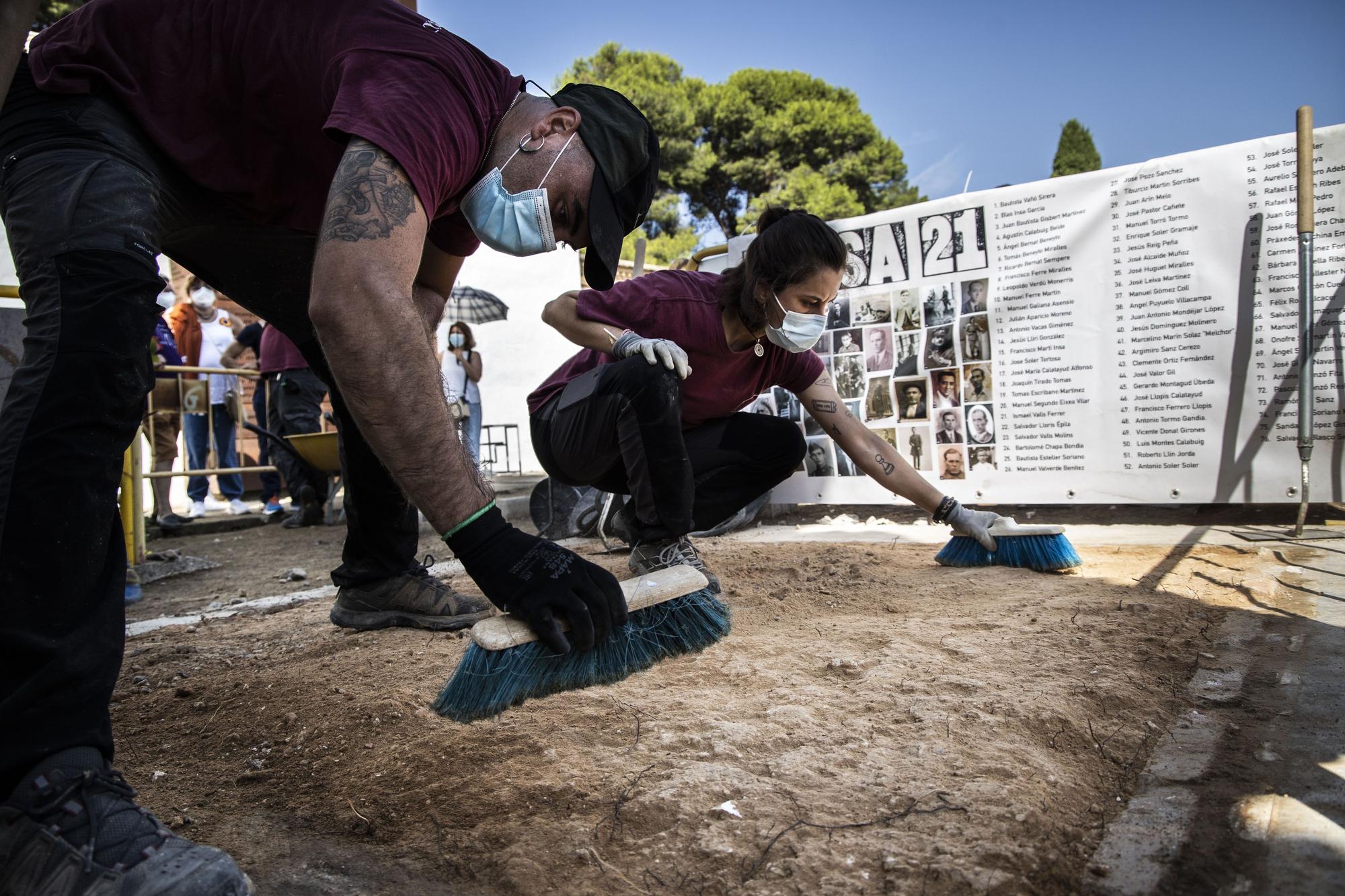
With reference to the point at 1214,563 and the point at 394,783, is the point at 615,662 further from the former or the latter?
the point at 1214,563

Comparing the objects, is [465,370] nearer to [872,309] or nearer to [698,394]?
[872,309]

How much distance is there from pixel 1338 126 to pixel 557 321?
3.62 meters

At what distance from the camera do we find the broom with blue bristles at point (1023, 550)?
310 cm

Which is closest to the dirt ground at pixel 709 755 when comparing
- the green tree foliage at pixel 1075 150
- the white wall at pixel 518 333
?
the white wall at pixel 518 333

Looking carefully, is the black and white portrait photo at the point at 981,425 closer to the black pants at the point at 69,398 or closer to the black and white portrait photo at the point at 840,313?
the black and white portrait photo at the point at 840,313

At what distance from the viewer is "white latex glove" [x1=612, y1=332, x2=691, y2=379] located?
2.72 meters

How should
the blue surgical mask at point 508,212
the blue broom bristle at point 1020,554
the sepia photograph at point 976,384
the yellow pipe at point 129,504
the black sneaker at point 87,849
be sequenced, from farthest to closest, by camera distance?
1. the sepia photograph at point 976,384
2. the yellow pipe at point 129,504
3. the blue broom bristle at point 1020,554
4. the blue surgical mask at point 508,212
5. the black sneaker at point 87,849

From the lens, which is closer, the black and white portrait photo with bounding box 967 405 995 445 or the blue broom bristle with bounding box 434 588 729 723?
the blue broom bristle with bounding box 434 588 729 723

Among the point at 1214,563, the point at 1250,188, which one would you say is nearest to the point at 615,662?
the point at 1214,563

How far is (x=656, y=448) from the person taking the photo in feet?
8.88

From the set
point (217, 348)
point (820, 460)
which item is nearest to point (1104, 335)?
point (820, 460)

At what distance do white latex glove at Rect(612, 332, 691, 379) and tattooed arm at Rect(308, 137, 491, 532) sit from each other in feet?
4.45

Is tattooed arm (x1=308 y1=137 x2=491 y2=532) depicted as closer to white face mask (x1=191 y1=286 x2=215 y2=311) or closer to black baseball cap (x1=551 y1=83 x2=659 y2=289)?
black baseball cap (x1=551 y1=83 x2=659 y2=289)

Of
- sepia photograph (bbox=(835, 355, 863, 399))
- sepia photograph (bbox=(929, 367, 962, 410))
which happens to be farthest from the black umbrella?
sepia photograph (bbox=(929, 367, 962, 410))
